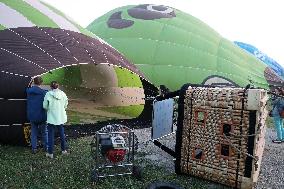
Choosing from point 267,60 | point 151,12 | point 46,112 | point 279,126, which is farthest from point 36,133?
point 267,60

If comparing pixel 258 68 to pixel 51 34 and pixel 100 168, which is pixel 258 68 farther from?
pixel 100 168

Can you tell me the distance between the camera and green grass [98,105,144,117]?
46.6ft

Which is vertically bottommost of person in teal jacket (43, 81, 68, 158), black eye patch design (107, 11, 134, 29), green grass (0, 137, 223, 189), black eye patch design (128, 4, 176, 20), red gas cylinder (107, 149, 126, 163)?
green grass (0, 137, 223, 189)

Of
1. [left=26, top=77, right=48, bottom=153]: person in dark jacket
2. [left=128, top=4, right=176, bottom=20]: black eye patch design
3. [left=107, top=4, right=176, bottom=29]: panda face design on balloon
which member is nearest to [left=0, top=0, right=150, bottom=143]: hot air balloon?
[left=26, top=77, right=48, bottom=153]: person in dark jacket

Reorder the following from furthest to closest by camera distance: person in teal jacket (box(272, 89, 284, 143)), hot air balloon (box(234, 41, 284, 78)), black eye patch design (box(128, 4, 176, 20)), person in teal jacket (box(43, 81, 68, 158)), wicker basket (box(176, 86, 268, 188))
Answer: hot air balloon (box(234, 41, 284, 78)) < black eye patch design (box(128, 4, 176, 20)) < person in teal jacket (box(272, 89, 284, 143)) < person in teal jacket (box(43, 81, 68, 158)) < wicker basket (box(176, 86, 268, 188))

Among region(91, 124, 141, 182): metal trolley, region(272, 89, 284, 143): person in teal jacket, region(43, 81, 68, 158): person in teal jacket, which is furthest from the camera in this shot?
region(272, 89, 284, 143): person in teal jacket

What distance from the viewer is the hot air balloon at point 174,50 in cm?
1862

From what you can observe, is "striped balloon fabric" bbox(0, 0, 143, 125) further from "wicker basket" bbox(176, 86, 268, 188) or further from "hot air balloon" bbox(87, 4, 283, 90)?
"hot air balloon" bbox(87, 4, 283, 90)

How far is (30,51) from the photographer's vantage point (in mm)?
9820

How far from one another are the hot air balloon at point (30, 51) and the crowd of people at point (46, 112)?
1.08 ft

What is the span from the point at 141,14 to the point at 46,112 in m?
14.0

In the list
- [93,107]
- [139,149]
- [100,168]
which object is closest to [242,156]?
[100,168]

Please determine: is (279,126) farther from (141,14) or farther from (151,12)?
(151,12)

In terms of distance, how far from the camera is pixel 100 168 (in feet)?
22.5
